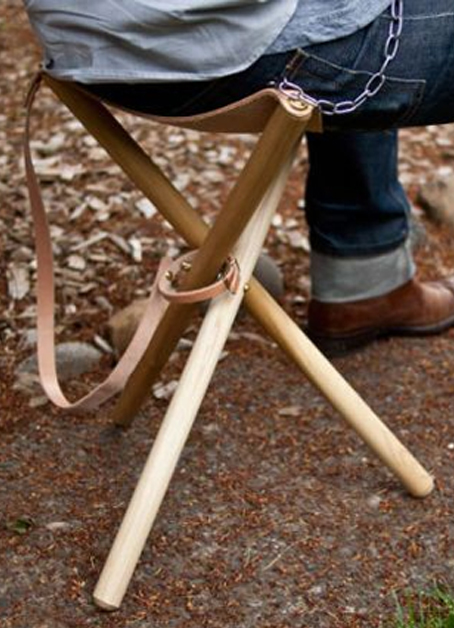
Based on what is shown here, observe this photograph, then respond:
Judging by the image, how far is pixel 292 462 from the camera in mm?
2484

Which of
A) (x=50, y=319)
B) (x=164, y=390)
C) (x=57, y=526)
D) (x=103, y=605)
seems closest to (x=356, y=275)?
(x=164, y=390)

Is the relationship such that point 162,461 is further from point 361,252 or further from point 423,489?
point 361,252

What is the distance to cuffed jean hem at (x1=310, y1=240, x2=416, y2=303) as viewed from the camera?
109 inches

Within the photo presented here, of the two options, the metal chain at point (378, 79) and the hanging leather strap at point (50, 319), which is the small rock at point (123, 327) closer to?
the hanging leather strap at point (50, 319)

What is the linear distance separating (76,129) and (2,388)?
4.14ft

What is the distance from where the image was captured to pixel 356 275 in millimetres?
2775

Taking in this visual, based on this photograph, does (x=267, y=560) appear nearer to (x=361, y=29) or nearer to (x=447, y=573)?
(x=447, y=573)

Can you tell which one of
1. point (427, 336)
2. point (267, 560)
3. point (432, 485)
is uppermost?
point (267, 560)

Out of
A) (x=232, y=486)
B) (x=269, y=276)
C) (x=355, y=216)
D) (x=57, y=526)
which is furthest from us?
(x=269, y=276)

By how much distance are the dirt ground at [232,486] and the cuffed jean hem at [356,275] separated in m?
0.14

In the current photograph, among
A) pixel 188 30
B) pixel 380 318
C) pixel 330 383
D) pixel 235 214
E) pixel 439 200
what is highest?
pixel 188 30

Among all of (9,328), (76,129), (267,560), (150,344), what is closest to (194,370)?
(150,344)

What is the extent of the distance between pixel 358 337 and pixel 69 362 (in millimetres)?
607

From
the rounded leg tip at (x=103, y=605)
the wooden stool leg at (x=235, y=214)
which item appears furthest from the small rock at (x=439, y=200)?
the rounded leg tip at (x=103, y=605)
